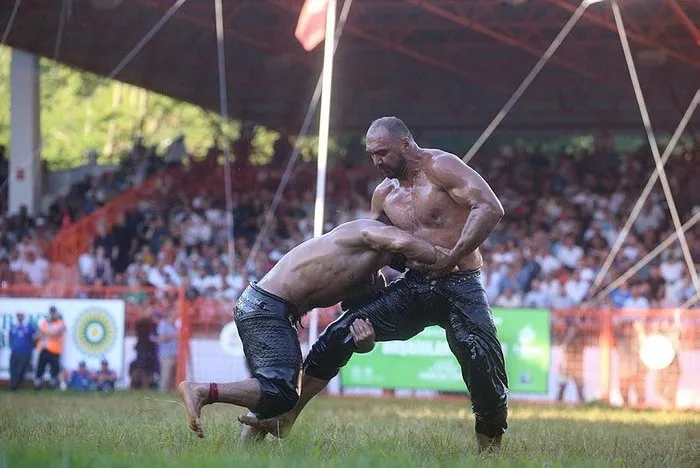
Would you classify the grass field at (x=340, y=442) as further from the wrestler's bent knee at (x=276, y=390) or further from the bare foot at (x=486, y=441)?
the wrestler's bent knee at (x=276, y=390)

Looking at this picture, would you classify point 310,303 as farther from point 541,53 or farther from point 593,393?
point 541,53

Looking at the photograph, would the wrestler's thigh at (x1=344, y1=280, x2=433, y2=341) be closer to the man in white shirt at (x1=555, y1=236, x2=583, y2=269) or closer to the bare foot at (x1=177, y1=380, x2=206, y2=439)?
the bare foot at (x1=177, y1=380, x2=206, y2=439)

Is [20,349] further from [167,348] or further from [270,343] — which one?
[270,343]

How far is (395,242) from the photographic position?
23.4ft

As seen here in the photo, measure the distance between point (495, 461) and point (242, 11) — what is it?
1941 cm

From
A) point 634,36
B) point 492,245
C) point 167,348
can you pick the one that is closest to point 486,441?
point 167,348

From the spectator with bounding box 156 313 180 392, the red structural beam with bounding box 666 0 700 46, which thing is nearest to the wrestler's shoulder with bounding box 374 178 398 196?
the spectator with bounding box 156 313 180 392

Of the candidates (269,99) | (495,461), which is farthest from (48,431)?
(269,99)

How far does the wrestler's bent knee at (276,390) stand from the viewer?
6.99 metres

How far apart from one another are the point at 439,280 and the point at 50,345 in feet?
33.0

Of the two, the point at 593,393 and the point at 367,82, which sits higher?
the point at 367,82

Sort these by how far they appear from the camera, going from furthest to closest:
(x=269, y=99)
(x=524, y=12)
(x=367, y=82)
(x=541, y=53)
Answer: (x=269, y=99)
(x=367, y=82)
(x=541, y=53)
(x=524, y=12)

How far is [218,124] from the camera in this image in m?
44.7

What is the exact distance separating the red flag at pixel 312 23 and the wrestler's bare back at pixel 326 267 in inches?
418
